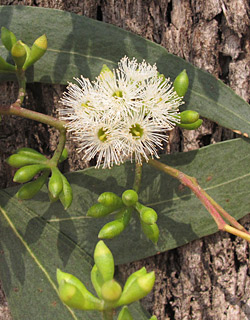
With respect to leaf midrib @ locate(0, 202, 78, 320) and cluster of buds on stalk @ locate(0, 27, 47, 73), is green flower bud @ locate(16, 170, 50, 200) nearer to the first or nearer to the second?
leaf midrib @ locate(0, 202, 78, 320)

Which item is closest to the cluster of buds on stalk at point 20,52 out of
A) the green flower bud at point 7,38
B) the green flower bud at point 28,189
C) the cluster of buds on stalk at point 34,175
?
the green flower bud at point 7,38

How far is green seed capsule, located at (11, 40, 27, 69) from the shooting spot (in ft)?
4.12

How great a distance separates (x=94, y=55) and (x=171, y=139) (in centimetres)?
45

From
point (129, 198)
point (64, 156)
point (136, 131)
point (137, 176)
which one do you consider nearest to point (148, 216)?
point (129, 198)

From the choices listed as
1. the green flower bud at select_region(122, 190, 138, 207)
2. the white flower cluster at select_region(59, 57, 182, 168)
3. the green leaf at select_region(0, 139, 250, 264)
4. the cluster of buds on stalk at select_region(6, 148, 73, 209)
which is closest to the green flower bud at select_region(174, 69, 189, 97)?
the white flower cluster at select_region(59, 57, 182, 168)

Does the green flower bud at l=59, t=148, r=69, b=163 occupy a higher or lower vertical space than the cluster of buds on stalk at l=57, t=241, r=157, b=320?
higher

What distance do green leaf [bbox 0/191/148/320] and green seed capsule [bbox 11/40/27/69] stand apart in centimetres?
50

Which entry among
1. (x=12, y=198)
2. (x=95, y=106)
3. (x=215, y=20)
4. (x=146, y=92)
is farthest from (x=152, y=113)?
(x=12, y=198)

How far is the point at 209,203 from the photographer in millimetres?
1267

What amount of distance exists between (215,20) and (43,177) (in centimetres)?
92

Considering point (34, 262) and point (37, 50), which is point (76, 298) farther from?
point (37, 50)

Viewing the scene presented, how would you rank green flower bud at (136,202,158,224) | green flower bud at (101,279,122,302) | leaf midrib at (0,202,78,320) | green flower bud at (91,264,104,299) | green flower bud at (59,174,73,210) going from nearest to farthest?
1. green flower bud at (101,279,122,302)
2. green flower bud at (91,264,104,299)
3. green flower bud at (136,202,158,224)
4. green flower bud at (59,174,73,210)
5. leaf midrib at (0,202,78,320)

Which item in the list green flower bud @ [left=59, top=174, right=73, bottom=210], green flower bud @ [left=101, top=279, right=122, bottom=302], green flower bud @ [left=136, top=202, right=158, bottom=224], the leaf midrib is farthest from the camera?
the leaf midrib

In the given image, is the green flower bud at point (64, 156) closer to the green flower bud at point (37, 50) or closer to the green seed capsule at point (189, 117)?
the green flower bud at point (37, 50)
